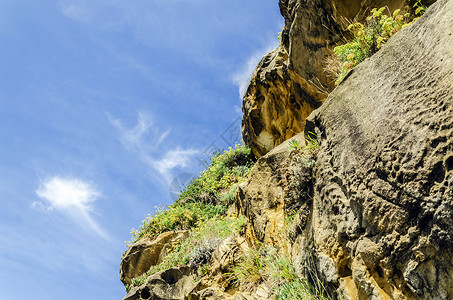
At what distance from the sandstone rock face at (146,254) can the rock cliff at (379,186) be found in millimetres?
4829

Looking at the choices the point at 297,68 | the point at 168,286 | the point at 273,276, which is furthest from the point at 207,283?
the point at 297,68

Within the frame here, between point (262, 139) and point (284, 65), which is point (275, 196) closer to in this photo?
point (284, 65)

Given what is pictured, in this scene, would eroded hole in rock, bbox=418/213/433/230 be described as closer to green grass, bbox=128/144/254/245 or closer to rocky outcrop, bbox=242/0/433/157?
rocky outcrop, bbox=242/0/433/157

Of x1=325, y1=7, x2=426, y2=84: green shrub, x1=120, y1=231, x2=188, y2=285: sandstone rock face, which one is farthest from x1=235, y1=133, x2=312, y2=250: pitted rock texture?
x1=120, y1=231, x2=188, y2=285: sandstone rock face

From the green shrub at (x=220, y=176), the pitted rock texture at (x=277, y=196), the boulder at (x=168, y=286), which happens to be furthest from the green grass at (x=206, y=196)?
the pitted rock texture at (x=277, y=196)

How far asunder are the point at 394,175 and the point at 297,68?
6226 mm

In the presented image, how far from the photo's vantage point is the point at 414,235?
3438 millimetres

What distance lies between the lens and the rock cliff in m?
3.29

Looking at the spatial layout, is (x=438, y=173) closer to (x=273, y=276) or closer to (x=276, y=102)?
(x=273, y=276)

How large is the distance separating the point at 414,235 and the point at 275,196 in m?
4.07

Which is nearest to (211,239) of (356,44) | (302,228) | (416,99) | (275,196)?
(275,196)

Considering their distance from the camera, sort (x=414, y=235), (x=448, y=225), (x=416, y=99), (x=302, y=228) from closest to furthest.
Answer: (x=448, y=225) < (x=414, y=235) < (x=416, y=99) < (x=302, y=228)

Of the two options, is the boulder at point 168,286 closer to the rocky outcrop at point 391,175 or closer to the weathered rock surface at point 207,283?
the weathered rock surface at point 207,283

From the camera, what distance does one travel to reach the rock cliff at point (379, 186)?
3289mm
